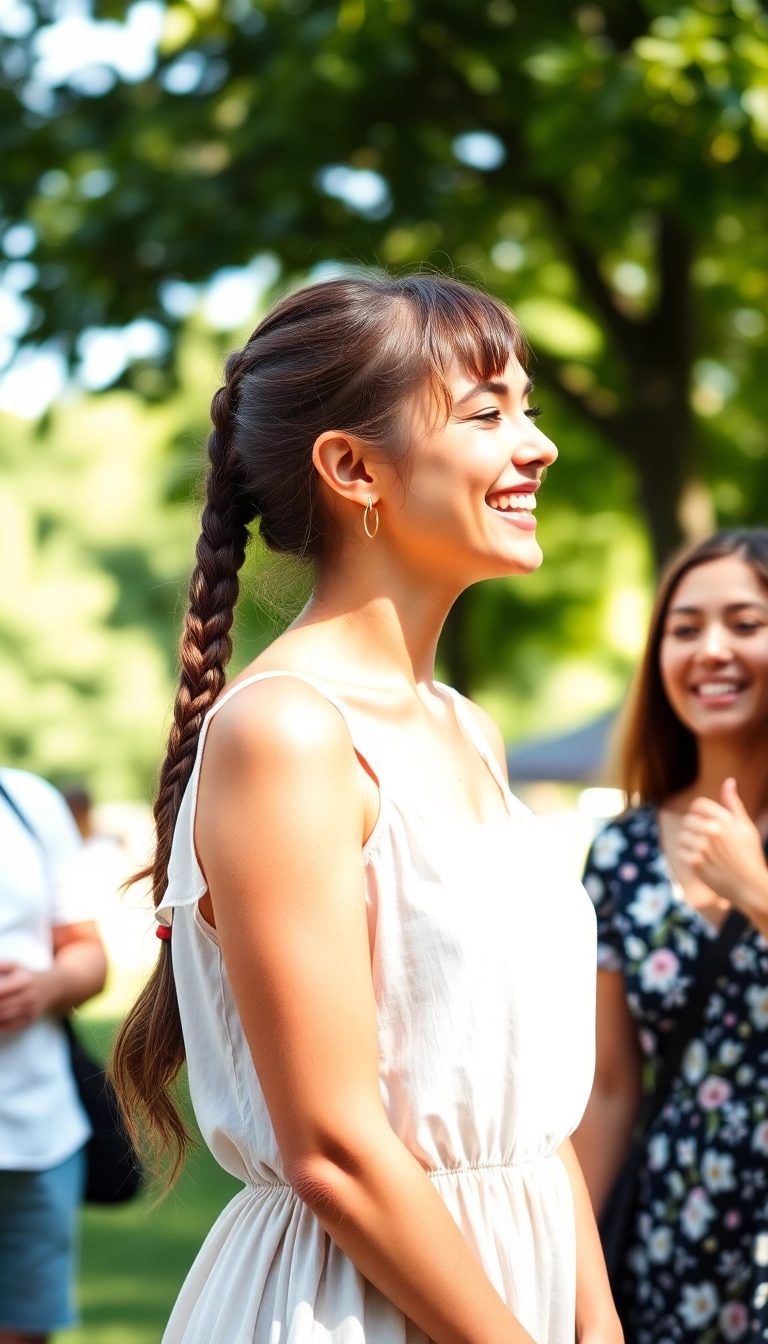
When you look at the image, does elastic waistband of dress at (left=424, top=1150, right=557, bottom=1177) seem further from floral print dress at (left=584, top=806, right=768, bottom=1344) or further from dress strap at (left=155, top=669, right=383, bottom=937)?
floral print dress at (left=584, top=806, right=768, bottom=1344)

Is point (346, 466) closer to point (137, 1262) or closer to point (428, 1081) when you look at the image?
point (428, 1081)

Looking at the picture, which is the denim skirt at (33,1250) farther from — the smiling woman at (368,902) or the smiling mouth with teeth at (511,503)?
the smiling mouth with teeth at (511,503)

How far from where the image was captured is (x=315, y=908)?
171 cm

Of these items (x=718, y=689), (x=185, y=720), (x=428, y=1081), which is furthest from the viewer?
(x=718, y=689)

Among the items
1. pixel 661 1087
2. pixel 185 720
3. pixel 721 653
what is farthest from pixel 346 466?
pixel 661 1087

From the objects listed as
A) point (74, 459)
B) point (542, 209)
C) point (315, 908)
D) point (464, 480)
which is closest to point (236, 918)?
point (315, 908)

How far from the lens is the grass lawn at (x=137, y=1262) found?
20.3 ft

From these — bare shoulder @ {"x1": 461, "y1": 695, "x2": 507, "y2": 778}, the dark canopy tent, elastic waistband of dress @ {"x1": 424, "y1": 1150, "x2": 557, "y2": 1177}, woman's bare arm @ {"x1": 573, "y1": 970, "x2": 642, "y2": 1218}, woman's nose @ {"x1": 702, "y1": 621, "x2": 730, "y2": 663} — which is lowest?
the dark canopy tent

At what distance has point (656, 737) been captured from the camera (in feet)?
12.4

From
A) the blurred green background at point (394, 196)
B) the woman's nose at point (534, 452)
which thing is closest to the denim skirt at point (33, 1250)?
the blurred green background at point (394, 196)

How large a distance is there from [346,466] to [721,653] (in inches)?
66.3

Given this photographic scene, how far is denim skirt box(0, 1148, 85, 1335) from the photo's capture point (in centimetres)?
366

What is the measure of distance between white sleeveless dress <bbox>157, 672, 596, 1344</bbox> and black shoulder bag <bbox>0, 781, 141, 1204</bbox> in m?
2.06

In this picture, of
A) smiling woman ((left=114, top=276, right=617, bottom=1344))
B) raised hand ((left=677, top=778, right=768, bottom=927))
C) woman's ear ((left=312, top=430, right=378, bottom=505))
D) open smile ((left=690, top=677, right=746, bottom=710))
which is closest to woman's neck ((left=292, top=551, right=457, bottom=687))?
smiling woman ((left=114, top=276, right=617, bottom=1344))
